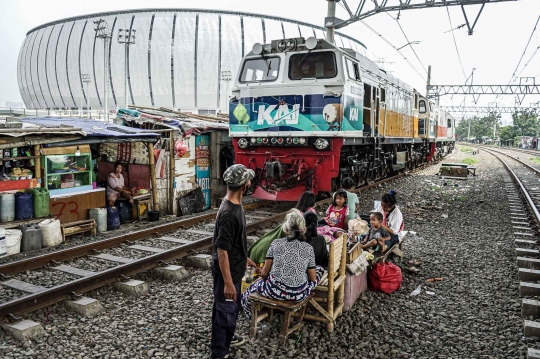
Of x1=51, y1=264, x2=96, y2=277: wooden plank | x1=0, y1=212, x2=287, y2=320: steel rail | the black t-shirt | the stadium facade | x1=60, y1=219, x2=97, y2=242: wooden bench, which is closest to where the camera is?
the black t-shirt

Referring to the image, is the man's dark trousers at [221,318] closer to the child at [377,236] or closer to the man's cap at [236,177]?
the man's cap at [236,177]

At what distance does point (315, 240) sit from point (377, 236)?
2.01 metres

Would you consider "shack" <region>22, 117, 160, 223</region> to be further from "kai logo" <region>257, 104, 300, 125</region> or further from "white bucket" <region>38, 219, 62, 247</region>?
"kai logo" <region>257, 104, 300, 125</region>

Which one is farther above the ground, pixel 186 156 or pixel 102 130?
pixel 102 130

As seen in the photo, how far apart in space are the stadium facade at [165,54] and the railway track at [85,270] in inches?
2193

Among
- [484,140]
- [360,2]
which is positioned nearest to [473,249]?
[360,2]

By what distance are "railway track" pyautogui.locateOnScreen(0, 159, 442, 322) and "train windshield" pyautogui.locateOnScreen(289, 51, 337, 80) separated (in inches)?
143

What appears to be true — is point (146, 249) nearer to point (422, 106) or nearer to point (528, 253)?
point (528, 253)

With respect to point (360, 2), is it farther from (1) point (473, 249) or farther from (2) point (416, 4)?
(1) point (473, 249)

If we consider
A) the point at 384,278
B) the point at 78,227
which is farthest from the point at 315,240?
the point at 78,227

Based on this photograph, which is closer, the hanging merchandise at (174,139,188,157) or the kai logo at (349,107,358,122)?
the kai logo at (349,107,358,122)

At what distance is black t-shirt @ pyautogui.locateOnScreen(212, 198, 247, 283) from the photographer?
11.6 ft

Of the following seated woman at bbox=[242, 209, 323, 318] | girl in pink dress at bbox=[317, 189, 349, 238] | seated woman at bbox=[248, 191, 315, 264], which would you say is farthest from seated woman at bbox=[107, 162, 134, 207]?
seated woman at bbox=[242, 209, 323, 318]

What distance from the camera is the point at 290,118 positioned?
10008 mm
